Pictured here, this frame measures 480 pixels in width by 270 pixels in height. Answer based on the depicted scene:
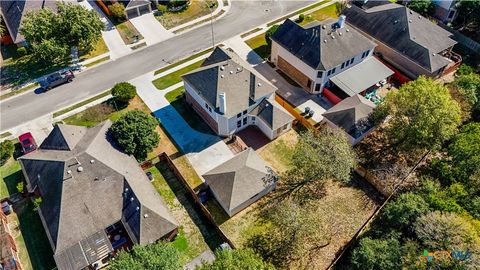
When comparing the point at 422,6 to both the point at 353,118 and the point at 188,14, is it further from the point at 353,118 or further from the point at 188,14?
the point at 188,14

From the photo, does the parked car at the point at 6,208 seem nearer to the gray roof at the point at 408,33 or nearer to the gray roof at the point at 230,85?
the gray roof at the point at 230,85

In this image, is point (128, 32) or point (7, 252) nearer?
point (7, 252)

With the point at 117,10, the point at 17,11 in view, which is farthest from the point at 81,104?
the point at 17,11

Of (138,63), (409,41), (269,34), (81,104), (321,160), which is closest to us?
(321,160)

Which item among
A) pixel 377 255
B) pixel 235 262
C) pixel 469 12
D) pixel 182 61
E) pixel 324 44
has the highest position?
pixel 324 44

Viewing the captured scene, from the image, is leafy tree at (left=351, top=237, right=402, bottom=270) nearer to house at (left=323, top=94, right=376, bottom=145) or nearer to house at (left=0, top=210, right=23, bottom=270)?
house at (left=323, top=94, right=376, bottom=145)

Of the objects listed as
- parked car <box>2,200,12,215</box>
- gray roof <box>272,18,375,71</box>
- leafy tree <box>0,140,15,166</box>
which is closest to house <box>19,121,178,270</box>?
parked car <box>2,200,12,215</box>

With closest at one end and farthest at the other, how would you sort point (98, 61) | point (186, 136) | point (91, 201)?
point (91, 201) → point (186, 136) → point (98, 61)
